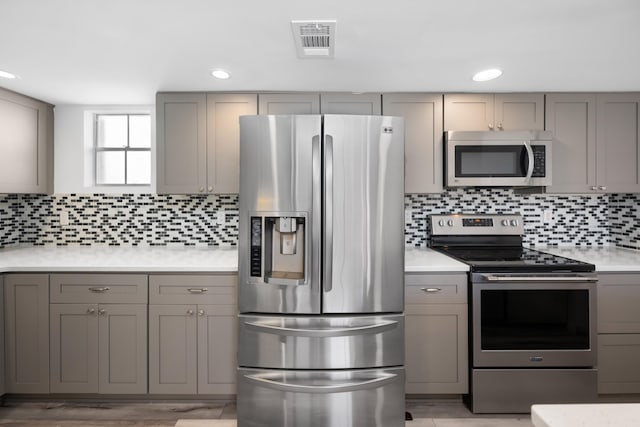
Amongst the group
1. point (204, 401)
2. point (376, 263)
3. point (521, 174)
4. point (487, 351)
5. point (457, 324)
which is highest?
point (521, 174)

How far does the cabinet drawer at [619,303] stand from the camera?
239 cm

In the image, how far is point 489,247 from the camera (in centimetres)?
301

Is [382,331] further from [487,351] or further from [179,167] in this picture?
[179,167]

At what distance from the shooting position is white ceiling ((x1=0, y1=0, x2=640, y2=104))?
5.27 ft

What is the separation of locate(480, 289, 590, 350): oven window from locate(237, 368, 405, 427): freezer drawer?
26.6 inches

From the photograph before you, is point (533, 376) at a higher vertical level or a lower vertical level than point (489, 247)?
lower

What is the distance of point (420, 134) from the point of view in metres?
2.80

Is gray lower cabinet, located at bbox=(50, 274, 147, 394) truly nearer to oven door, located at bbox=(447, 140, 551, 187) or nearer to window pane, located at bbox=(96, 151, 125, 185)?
window pane, located at bbox=(96, 151, 125, 185)

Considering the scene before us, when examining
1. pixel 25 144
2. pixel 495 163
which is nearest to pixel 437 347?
pixel 495 163

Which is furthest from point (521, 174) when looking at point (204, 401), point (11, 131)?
point (11, 131)

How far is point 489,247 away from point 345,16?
2134mm

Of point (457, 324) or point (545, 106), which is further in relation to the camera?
point (545, 106)

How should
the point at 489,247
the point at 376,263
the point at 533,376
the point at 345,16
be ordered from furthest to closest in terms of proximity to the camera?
the point at 489,247 → the point at 533,376 → the point at 376,263 → the point at 345,16

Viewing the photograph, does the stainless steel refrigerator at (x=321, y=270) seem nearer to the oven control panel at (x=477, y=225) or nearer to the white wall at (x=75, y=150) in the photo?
the oven control panel at (x=477, y=225)
